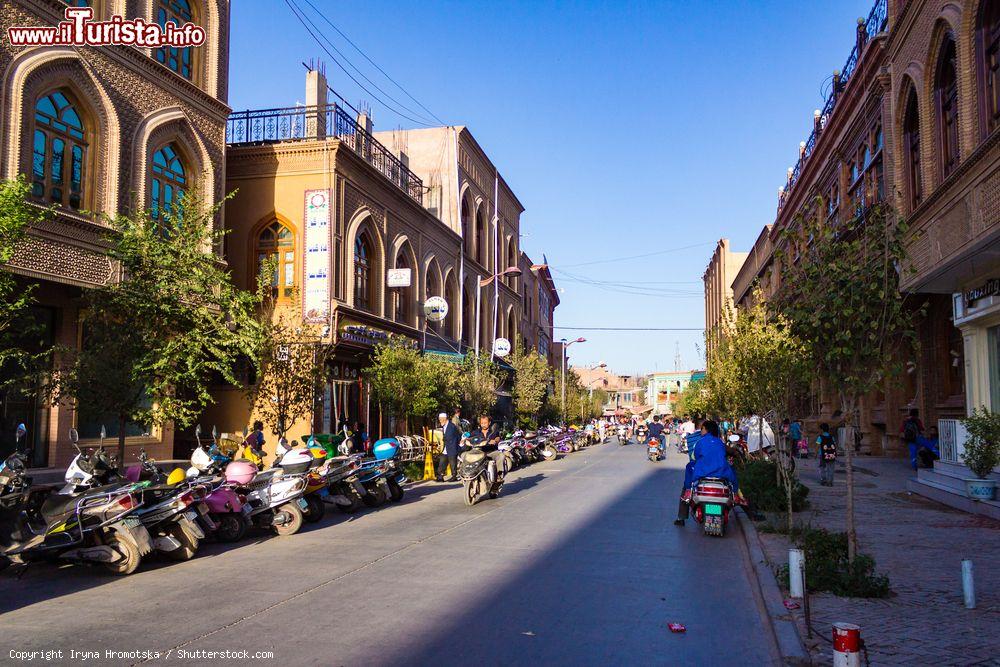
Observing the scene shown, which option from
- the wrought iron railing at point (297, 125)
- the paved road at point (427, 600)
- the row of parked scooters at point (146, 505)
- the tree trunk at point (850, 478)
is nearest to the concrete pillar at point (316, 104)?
the wrought iron railing at point (297, 125)

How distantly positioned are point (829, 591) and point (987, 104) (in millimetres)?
11391

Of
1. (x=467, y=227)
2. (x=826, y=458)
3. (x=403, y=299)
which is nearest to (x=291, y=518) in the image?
(x=826, y=458)

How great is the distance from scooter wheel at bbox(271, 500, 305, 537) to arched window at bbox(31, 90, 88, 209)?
25.0ft

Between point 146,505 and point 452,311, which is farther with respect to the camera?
point 452,311

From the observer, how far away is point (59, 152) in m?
15.4

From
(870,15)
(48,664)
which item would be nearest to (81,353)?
(48,664)

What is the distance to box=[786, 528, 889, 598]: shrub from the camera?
291 inches

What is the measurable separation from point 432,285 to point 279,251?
33.8 feet

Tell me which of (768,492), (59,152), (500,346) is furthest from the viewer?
(500,346)

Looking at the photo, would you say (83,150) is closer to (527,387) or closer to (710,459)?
(710,459)

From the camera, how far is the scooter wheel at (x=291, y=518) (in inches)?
468

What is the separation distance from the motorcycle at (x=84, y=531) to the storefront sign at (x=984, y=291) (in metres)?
14.7

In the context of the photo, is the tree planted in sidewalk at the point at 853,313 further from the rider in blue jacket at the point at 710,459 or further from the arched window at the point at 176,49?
the arched window at the point at 176,49

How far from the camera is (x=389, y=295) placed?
28.0 metres
